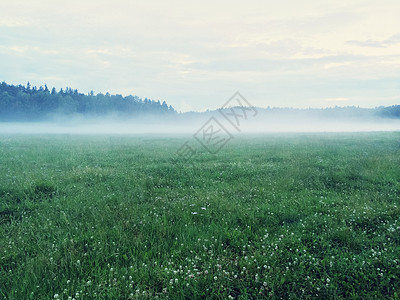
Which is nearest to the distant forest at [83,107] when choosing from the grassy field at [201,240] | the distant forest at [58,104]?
the distant forest at [58,104]

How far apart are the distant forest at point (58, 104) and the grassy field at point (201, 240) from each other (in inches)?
5263

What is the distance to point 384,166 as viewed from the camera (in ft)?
38.9

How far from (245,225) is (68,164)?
12.2 metres

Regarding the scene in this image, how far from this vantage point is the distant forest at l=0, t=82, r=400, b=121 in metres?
119

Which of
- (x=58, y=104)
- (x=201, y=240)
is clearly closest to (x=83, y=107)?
(x=58, y=104)

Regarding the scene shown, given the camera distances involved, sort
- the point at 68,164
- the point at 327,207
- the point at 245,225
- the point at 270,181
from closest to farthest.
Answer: the point at 245,225, the point at 327,207, the point at 270,181, the point at 68,164

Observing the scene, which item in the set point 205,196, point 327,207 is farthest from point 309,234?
point 205,196

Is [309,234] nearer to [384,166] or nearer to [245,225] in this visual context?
[245,225]

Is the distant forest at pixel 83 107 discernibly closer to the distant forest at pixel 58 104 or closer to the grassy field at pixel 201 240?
the distant forest at pixel 58 104

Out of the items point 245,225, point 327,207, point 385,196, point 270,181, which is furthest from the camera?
point 270,181

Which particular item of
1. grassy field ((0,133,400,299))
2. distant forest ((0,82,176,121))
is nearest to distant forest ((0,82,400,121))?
distant forest ((0,82,176,121))

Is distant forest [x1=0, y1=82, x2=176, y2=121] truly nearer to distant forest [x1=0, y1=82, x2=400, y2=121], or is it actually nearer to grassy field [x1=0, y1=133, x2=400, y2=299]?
distant forest [x1=0, y1=82, x2=400, y2=121]

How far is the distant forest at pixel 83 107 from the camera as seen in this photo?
119 metres

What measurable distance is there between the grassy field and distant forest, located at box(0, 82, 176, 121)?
439 feet
